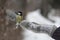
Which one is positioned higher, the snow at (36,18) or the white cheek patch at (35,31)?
the snow at (36,18)

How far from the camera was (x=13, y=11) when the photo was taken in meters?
1.16

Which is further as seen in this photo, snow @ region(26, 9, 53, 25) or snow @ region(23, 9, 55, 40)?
snow @ region(26, 9, 53, 25)

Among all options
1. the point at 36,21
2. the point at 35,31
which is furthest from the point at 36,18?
the point at 35,31

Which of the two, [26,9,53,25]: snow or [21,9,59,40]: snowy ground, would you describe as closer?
[21,9,59,40]: snowy ground

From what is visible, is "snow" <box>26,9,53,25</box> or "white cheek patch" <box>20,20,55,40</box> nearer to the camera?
"white cheek patch" <box>20,20,55,40</box>

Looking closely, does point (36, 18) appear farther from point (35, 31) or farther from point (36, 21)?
point (35, 31)

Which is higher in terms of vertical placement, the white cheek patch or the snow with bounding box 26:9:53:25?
the snow with bounding box 26:9:53:25

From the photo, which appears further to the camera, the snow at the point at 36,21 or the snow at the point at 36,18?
the snow at the point at 36,18

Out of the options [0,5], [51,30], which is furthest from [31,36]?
[0,5]

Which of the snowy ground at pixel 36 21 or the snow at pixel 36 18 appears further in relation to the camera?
the snow at pixel 36 18

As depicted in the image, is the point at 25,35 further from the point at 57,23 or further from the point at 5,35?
the point at 57,23

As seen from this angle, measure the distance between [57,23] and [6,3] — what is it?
0.47m

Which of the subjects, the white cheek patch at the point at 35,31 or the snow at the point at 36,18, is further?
the snow at the point at 36,18

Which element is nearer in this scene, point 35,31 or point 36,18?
point 35,31
